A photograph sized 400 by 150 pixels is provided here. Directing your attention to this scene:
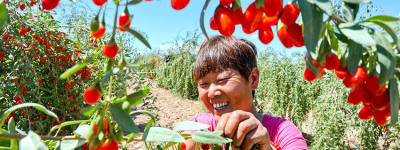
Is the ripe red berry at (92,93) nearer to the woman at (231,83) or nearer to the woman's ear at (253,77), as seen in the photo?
the woman at (231,83)

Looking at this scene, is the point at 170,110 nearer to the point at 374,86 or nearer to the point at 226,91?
the point at 226,91

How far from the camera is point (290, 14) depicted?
0.28 metres

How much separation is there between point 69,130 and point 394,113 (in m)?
2.05

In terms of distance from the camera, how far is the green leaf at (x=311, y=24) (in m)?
0.22

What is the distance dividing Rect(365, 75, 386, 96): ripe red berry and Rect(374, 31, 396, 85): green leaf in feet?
0.09

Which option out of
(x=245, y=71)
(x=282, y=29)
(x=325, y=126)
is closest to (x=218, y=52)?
(x=245, y=71)

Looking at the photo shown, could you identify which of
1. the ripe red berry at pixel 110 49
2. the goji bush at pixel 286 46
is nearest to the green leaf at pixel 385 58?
the goji bush at pixel 286 46

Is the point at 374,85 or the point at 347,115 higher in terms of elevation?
the point at 374,85

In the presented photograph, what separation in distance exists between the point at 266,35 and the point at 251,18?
0.06 m

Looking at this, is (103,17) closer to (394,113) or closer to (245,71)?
(394,113)

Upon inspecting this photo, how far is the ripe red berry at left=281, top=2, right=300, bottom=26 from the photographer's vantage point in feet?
0.89

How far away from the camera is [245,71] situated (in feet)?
3.43

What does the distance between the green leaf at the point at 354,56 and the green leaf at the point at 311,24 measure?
35mm

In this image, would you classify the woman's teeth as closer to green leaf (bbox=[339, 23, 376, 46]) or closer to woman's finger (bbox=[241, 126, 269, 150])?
woman's finger (bbox=[241, 126, 269, 150])
